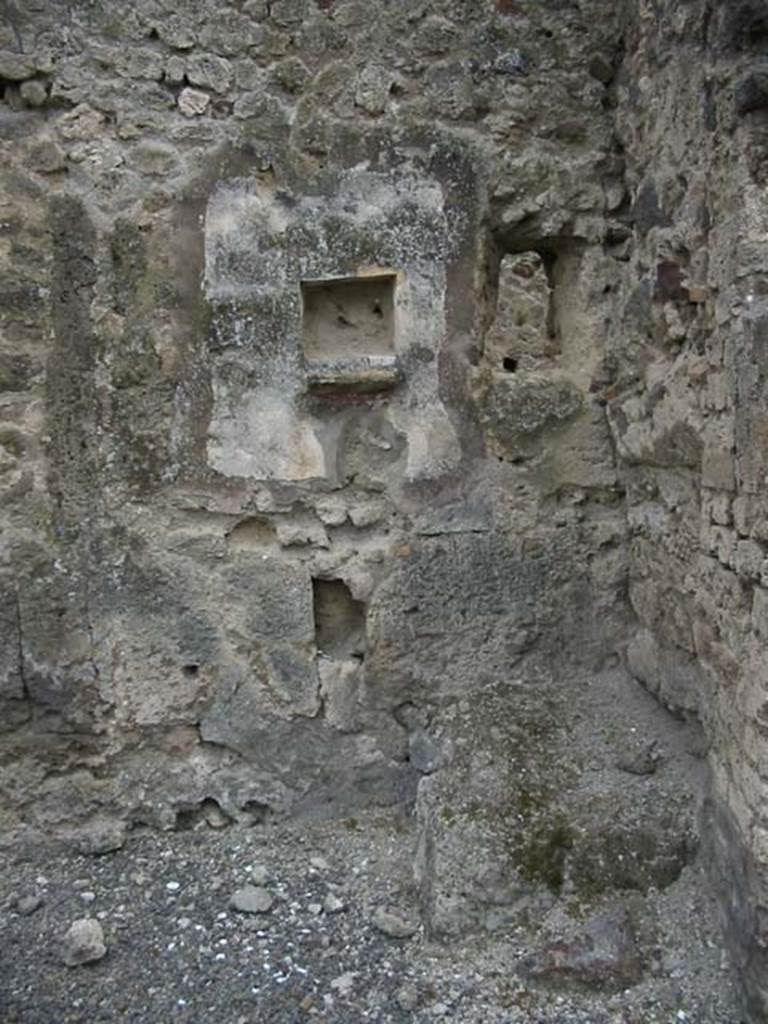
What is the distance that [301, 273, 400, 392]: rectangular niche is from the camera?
2.72m

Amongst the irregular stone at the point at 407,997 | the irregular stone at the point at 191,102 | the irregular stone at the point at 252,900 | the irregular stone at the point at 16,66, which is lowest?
the irregular stone at the point at 407,997

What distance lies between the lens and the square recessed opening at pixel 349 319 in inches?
109

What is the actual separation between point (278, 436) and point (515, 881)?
1.36 meters

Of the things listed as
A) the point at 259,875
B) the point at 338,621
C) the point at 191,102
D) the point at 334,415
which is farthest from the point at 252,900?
the point at 191,102

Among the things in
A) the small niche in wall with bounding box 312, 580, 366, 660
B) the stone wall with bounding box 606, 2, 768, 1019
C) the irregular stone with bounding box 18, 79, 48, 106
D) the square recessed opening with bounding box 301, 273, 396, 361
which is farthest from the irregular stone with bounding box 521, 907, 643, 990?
the irregular stone with bounding box 18, 79, 48, 106

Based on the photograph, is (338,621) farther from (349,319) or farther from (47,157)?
(47,157)

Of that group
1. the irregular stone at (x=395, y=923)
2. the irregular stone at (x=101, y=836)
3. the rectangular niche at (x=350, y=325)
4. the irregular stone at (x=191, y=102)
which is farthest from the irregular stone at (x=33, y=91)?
the irregular stone at (x=395, y=923)

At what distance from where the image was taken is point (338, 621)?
112 inches

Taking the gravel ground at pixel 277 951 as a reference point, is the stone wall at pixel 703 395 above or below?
above

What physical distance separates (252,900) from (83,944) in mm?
430

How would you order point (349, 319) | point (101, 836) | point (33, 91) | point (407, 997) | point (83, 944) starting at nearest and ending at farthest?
point (407, 997) → point (83, 944) → point (33, 91) → point (101, 836) → point (349, 319)

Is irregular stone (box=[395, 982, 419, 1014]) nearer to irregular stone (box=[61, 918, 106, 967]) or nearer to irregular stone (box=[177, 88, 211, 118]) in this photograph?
irregular stone (box=[61, 918, 106, 967])

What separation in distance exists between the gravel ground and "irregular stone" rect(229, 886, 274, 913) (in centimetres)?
2

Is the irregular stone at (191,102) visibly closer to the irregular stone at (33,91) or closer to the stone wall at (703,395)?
the irregular stone at (33,91)
